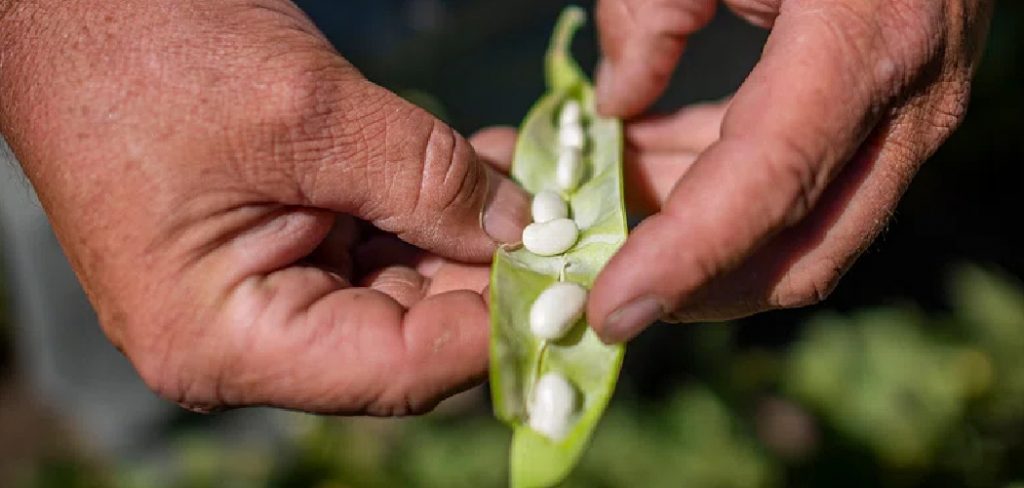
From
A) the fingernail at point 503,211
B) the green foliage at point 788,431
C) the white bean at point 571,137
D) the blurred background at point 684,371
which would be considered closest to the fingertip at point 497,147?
the white bean at point 571,137

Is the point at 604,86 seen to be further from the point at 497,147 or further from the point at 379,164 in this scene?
the point at 379,164

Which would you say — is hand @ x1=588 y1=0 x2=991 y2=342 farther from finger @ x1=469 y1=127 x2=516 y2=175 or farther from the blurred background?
the blurred background

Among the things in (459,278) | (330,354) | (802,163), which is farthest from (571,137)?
(330,354)

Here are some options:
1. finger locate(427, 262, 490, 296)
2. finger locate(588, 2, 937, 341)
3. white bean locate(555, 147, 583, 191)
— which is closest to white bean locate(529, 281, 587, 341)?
finger locate(588, 2, 937, 341)

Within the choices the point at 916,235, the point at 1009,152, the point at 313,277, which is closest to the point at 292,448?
the point at 313,277

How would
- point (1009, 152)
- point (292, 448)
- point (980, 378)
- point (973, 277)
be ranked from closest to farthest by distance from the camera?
1. point (980, 378)
2. point (973, 277)
3. point (292, 448)
4. point (1009, 152)

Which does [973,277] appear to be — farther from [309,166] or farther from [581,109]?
[309,166]
